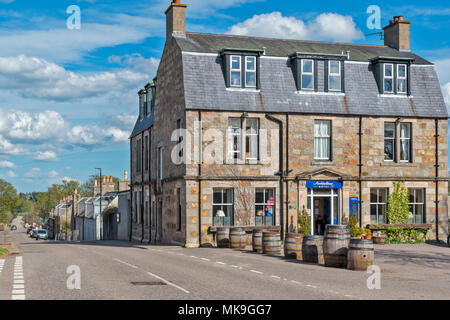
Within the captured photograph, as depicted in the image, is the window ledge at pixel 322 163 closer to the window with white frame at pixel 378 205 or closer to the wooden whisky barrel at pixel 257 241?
the window with white frame at pixel 378 205

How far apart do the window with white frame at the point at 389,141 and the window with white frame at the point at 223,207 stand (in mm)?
9227

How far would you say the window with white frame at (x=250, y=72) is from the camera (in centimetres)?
3136

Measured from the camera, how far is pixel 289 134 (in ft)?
103

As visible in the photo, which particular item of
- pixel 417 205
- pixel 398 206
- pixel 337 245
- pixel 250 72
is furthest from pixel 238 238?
pixel 417 205

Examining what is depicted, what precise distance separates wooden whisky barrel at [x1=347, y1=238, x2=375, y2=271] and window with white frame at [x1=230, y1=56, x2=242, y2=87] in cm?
1479

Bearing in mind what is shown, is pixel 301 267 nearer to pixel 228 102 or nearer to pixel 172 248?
pixel 172 248

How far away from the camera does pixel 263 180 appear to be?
30.8 m

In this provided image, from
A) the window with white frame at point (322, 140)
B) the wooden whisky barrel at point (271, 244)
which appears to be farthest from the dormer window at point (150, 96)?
the wooden whisky barrel at point (271, 244)

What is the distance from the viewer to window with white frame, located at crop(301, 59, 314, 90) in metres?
32.2

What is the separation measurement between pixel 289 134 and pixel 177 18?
9027 mm

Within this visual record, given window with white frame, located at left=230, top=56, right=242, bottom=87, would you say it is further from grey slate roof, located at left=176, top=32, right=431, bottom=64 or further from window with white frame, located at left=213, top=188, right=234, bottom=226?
window with white frame, located at left=213, top=188, right=234, bottom=226

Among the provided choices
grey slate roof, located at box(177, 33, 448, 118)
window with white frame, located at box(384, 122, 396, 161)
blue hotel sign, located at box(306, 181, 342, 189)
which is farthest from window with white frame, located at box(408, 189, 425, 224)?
blue hotel sign, located at box(306, 181, 342, 189)

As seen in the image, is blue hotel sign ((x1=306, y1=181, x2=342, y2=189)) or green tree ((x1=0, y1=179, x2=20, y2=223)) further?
green tree ((x1=0, y1=179, x2=20, y2=223))
